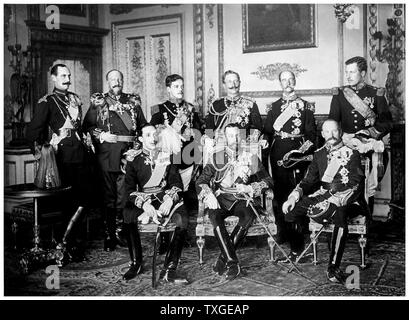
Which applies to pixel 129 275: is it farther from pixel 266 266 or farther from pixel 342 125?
pixel 342 125

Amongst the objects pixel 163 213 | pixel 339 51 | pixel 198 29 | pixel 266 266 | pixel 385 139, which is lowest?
pixel 266 266

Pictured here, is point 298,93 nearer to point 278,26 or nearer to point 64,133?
point 278,26

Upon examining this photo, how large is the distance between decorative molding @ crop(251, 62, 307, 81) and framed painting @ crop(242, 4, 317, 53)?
0.63 feet

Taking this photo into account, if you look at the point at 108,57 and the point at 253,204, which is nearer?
the point at 253,204

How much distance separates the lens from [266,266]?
4.75 meters

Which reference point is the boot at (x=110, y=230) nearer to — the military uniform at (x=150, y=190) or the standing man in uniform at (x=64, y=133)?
the standing man in uniform at (x=64, y=133)

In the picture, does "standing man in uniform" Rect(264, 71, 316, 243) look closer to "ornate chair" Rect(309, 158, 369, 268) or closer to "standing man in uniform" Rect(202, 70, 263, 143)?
"standing man in uniform" Rect(202, 70, 263, 143)

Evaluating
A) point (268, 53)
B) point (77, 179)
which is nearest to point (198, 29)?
point (268, 53)

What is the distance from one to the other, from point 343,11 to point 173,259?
10.8 feet

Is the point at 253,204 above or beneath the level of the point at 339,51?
beneath

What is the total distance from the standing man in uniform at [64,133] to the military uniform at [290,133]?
5.65ft

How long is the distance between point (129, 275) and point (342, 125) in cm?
234

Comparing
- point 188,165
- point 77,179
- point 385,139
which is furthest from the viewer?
point 385,139

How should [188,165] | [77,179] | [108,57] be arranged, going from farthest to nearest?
[108,57], [188,165], [77,179]
